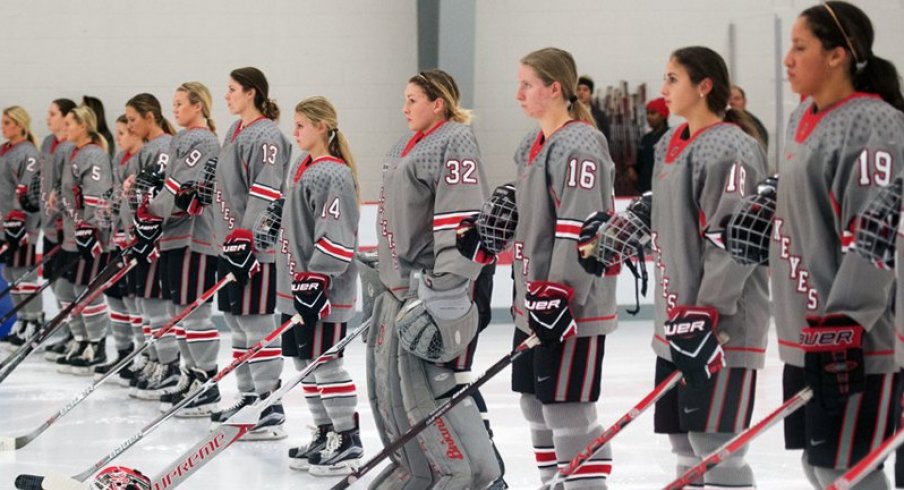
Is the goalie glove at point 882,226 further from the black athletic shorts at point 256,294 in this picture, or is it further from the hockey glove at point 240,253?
the black athletic shorts at point 256,294

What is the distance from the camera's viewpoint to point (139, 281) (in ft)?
19.0

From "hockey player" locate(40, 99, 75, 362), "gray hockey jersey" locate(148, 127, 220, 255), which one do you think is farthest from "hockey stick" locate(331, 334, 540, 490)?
"hockey player" locate(40, 99, 75, 362)

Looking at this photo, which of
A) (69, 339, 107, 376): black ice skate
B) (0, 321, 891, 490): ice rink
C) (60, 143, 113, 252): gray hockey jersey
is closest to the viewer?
(0, 321, 891, 490): ice rink

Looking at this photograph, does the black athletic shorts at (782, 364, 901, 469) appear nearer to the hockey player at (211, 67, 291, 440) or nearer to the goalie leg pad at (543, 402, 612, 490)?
the goalie leg pad at (543, 402, 612, 490)

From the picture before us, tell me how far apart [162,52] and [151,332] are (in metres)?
3.88

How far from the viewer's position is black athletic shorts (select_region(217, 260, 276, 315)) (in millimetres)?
4879

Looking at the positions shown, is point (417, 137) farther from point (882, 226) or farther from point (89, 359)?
point (89, 359)

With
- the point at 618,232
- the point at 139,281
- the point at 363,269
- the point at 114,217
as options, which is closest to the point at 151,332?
the point at 139,281

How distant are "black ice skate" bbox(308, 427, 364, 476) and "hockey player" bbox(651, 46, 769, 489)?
1627mm

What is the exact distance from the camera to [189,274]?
5.41 m

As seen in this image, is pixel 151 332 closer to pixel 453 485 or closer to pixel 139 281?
pixel 139 281

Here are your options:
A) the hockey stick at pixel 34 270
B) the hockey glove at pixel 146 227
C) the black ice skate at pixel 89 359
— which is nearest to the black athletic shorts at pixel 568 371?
the hockey glove at pixel 146 227

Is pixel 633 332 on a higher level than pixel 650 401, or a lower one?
lower

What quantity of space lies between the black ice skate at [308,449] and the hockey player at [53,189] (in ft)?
9.06
